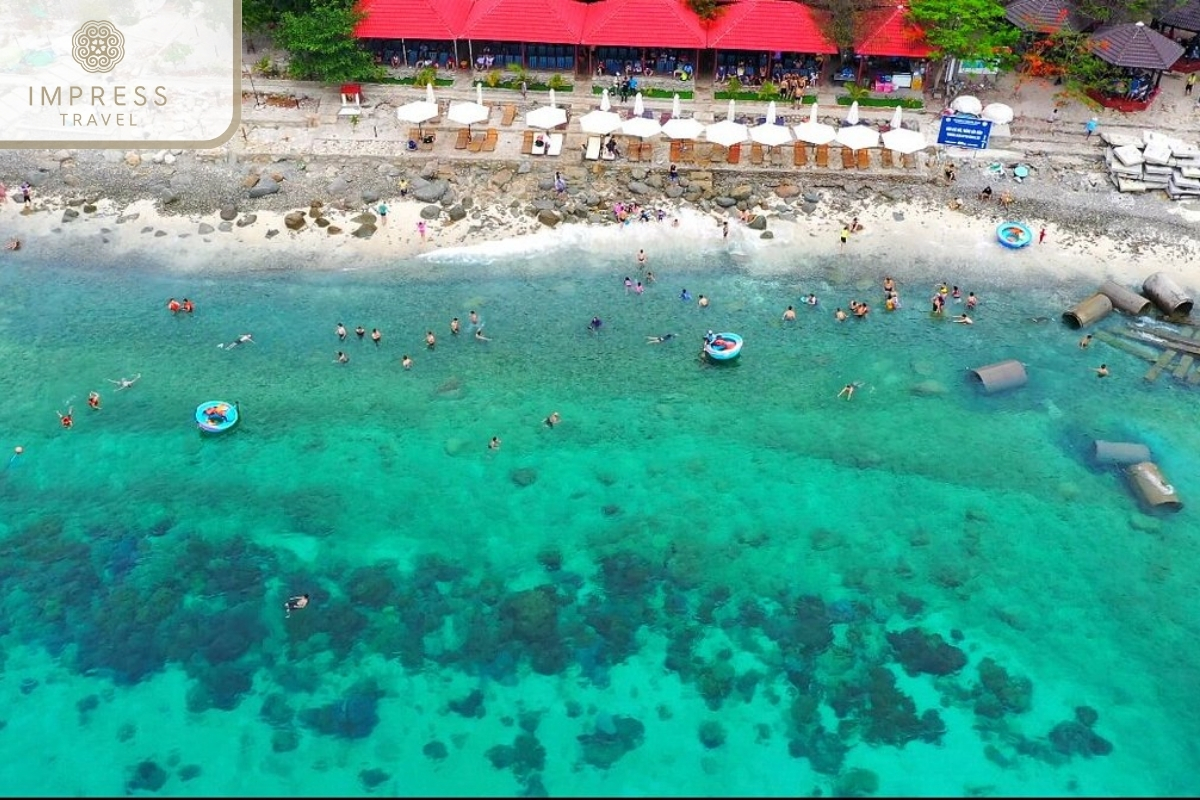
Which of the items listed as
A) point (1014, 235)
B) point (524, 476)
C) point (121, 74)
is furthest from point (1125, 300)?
point (121, 74)

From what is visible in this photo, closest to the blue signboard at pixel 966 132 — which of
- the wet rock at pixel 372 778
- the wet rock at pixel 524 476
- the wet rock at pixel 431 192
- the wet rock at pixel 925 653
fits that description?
the wet rock at pixel 431 192

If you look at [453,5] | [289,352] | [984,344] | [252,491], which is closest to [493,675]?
[252,491]

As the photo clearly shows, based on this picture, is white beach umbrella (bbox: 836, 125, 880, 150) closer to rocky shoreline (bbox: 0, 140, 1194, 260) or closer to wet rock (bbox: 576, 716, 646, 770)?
rocky shoreline (bbox: 0, 140, 1194, 260)

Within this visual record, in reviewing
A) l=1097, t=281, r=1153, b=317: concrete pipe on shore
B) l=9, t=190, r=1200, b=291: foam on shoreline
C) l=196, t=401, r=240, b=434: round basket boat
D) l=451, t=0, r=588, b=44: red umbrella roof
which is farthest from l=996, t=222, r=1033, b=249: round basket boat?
l=196, t=401, r=240, b=434: round basket boat

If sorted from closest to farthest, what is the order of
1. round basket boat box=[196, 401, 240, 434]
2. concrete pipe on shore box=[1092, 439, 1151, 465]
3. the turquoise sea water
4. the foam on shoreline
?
1. the turquoise sea water
2. concrete pipe on shore box=[1092, 439, 1151, 465]
3. round basket boat box=[196, 401, 240, 434]
4. the foam on shoreline

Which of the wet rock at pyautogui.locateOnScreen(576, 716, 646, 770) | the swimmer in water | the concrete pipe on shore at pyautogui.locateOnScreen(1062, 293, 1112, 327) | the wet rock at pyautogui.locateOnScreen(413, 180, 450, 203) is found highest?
the wet rock at pyautogui.locateOnScreen(413, 180, 450, 203)

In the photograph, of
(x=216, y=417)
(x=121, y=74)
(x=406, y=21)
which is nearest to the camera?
(x=216, y=417)

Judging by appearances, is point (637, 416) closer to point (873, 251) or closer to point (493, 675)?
point (493, 675)

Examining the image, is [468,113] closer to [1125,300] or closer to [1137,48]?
[1125,300]

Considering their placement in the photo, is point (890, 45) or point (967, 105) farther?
point (890, 45)
